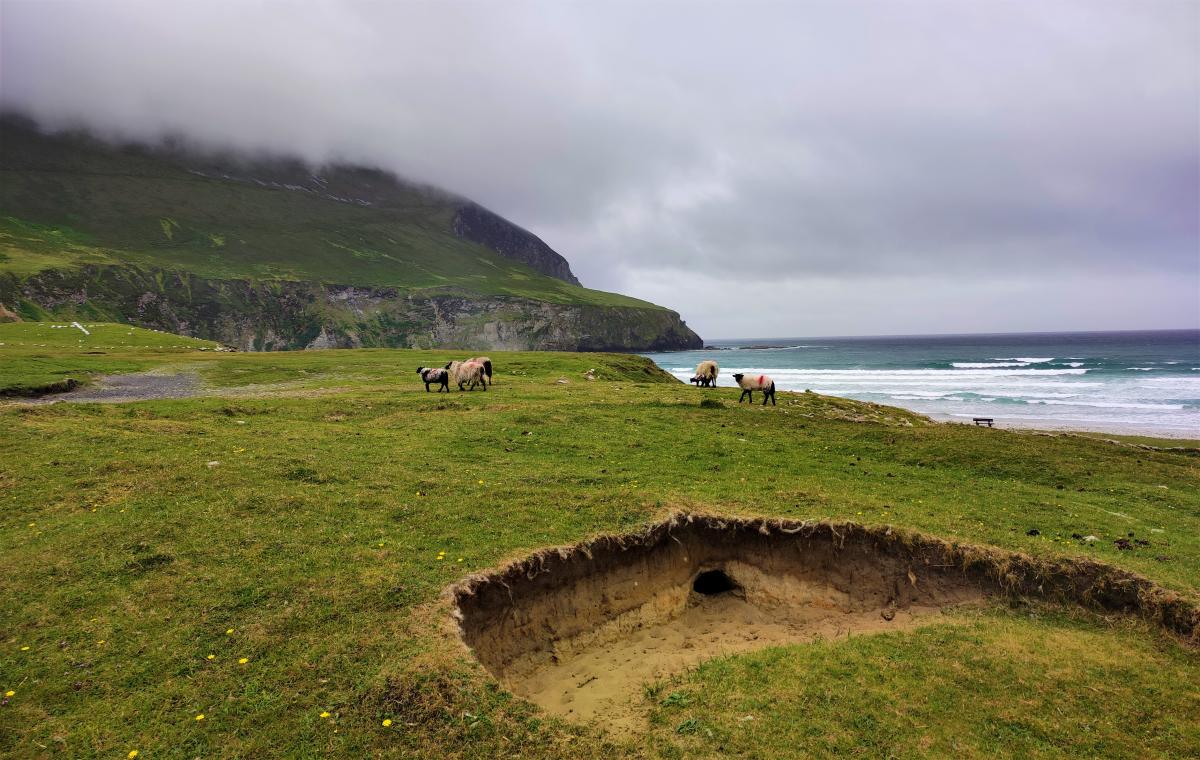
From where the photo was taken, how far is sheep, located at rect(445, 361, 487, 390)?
34.8 meters

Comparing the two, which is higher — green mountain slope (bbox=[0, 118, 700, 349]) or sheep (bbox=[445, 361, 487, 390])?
green mountain slope (bbox=[0, 118, 700, 349])

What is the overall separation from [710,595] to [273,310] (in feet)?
572

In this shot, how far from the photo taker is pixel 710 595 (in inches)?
547

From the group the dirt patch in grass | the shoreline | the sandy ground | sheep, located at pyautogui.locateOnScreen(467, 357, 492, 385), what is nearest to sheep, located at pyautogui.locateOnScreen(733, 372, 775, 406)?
sheep, located at pyautogui.locateOnScreen(467, 357, 492, 385)

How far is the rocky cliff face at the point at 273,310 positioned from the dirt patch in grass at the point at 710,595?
14736 centimetres

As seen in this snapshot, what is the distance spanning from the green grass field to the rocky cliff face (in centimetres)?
13800

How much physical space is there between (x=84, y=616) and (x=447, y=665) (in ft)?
20.7

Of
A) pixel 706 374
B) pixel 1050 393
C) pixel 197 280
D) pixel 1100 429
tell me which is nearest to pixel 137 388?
pixel 706 374

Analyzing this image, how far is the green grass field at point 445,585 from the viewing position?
7281 mm

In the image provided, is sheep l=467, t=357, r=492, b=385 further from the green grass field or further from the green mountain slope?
the green mountain slope

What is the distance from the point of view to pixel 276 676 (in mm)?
7766

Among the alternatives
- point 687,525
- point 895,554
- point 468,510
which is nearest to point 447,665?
point 468,510

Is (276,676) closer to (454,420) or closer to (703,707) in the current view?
(703,707)

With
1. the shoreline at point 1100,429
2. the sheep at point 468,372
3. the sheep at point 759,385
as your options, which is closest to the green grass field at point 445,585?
the sheep at point 759,385
